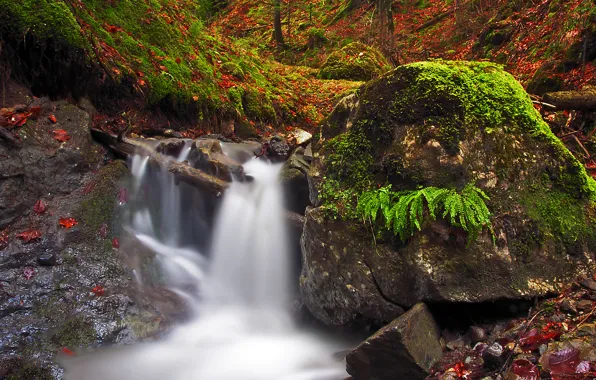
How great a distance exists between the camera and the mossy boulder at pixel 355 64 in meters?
13.7

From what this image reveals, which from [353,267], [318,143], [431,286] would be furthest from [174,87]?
[431,286]

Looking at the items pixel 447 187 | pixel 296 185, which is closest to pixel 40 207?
pixel 296 185

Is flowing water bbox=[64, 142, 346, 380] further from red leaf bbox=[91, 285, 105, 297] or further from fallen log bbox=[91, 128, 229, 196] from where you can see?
red leaf bbox=[91, 285, 105, 297]

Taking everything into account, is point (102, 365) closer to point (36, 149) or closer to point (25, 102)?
point (36, 149)

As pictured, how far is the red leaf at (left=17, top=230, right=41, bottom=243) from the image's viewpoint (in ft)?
15.5

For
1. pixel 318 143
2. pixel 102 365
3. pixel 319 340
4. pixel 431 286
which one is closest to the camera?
pixel 431 286

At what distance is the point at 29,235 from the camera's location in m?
4.76

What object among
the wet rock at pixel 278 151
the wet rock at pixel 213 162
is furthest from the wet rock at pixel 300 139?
the wet rock at pixel 213 162

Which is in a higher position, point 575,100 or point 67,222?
point 67,222

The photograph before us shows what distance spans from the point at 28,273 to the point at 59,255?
14.4 inches

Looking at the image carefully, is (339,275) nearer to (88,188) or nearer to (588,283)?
(588,283)

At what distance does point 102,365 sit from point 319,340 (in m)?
2.26

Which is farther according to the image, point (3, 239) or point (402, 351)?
point (3, 239)

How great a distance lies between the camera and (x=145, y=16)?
8.30m
